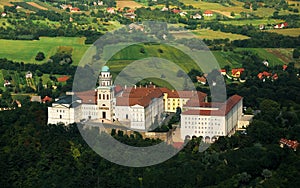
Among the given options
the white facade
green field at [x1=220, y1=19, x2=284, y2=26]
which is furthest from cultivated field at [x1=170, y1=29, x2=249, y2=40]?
the white facade

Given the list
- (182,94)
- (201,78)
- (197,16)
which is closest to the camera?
(182,94)

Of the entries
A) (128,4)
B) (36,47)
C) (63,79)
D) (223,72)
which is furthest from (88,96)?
(128,4)

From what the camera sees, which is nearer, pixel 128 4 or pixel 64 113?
pixel 64 113

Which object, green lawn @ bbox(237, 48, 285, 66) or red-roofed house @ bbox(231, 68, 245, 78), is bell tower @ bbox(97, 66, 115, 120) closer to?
red-roofed house @ bbox(231, 68, 245, 78)

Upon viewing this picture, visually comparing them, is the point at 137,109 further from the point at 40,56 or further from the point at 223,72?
the point at 40,56

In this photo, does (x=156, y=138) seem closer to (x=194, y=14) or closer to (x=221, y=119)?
(x=221, y=119)

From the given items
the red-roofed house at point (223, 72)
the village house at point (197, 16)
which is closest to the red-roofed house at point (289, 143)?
the red-roofed house at point (223, 72)
